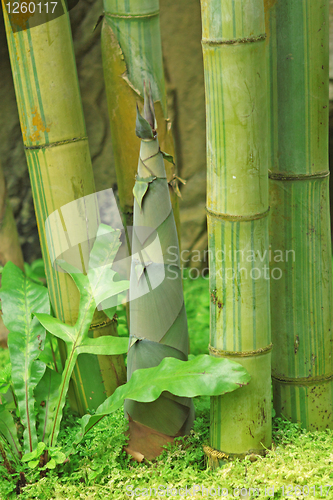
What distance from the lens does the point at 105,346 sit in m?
1.11

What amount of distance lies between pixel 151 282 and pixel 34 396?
44 centimetres

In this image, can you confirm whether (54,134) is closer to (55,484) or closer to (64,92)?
(64,92)

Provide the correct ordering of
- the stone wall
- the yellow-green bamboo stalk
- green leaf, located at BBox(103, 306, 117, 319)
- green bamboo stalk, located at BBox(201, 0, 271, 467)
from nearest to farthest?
green bamboo stalk, located at BBox(201, 0, 271, 467) < green leaf, located at BBox(103, 306, 117, 319) < the yellow-green bamboo stalk < the stone wall

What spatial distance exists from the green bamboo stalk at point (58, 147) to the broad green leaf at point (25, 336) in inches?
2.2

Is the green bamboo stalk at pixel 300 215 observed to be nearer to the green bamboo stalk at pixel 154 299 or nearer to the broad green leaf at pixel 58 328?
the green bamboo stalk at pixel 154 299

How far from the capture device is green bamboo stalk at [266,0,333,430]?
98 centimetres

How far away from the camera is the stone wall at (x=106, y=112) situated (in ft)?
7.61

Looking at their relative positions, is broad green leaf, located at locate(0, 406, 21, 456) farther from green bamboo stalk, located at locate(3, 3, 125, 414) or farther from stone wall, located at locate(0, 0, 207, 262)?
stone wall, located at locate(0, 0, 207, 262)

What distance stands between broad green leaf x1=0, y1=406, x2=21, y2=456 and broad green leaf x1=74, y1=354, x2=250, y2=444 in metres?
0.29

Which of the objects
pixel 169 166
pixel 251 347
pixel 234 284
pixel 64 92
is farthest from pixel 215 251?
pixel 64 92

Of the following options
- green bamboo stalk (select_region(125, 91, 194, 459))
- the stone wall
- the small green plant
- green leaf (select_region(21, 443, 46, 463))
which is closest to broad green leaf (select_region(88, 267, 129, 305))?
the small green plant

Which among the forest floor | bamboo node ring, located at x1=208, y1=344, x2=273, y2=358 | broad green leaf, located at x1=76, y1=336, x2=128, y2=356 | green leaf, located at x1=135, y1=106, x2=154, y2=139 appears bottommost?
the forest floor

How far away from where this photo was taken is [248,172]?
35.4 inches

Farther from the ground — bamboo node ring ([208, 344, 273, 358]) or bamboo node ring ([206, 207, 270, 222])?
bamboo node ring ([206, 207, 270, 222])
